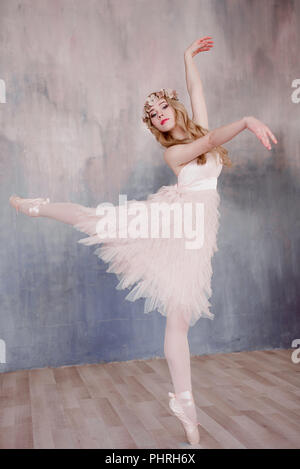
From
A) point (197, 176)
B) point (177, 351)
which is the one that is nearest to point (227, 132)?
point (197, 176)

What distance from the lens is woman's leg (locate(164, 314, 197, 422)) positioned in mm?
2010

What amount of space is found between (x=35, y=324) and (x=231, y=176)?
76.9 inches

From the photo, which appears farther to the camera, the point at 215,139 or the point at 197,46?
the point at 197,46

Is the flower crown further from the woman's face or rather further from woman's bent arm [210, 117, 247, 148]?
woman's bent arm [210, 117, 247, 148]

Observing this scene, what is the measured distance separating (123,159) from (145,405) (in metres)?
1.89

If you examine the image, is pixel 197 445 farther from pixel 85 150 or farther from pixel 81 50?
pixel 81 50

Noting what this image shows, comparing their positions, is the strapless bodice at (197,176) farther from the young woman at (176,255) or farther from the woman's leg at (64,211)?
the woman's leg at (64,211)

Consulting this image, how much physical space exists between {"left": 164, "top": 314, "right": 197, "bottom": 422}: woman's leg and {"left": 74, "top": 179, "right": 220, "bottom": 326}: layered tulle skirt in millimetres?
49

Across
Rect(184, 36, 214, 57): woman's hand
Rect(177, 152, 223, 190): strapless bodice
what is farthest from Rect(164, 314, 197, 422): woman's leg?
Rect(184, 36, 214, 57): woman's hand

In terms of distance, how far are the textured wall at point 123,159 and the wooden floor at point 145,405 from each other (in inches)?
11.9

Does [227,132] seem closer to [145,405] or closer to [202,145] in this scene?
[202,145]

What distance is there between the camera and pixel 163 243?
2053 mm

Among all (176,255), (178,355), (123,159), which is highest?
(123,159)

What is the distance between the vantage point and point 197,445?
2.00 meters
